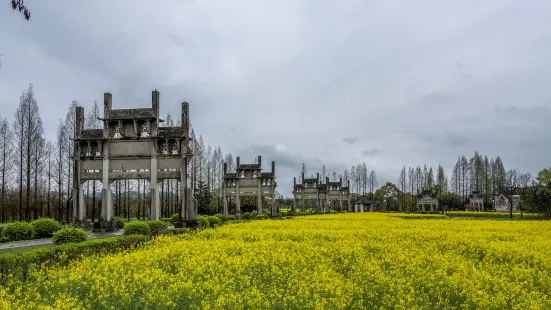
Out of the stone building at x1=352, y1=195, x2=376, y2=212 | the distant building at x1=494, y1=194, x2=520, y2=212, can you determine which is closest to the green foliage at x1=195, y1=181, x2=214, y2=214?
the stone building at x1=352, y1=195, x2=376, y2=212

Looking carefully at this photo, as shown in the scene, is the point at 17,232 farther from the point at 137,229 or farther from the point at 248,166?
the point at 248,166

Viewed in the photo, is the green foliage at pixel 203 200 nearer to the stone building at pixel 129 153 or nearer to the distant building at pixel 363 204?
the stone building at pixel 129 153

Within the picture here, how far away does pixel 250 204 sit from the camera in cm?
6200

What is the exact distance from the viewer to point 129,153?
2464cm

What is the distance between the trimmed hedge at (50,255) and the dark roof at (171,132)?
947cm

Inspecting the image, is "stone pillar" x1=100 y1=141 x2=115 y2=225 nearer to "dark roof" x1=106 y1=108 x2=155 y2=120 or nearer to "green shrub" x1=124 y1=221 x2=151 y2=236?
"dark roof" x1=106 y1=108 x2=155 y2=120

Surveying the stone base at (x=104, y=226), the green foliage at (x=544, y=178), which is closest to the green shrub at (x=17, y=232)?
the stone base at (x=104, y=226)

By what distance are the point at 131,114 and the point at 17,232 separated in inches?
348

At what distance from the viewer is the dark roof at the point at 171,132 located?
24125 millimetres

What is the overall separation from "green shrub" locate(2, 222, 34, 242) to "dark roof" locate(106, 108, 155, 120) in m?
7.75

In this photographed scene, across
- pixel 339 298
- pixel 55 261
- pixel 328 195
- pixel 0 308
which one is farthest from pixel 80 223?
pixel 328 195

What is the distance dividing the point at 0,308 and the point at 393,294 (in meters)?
6.62

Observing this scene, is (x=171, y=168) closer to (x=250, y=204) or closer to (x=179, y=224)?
(x=179, y=224)

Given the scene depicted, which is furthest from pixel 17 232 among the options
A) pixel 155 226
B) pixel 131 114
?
pixel 131 114
